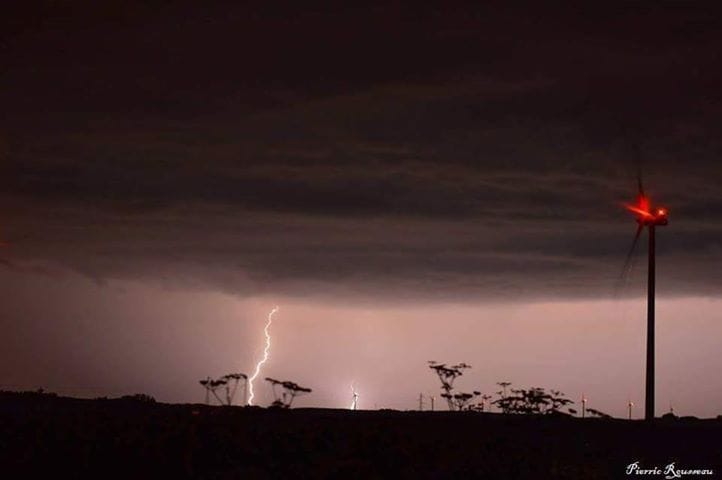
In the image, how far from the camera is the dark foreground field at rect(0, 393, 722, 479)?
41656mm

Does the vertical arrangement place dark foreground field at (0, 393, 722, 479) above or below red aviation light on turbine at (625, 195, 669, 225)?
below

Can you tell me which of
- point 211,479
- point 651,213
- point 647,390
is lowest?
point 211,479

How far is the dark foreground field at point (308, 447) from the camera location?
41.7 metres

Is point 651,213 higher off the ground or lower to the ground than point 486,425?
higher

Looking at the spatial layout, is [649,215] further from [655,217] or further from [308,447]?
[308,447]

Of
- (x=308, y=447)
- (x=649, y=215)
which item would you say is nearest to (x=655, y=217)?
(x=649, y=215)

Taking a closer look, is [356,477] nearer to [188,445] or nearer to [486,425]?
[188,445]

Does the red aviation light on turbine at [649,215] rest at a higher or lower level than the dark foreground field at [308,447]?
higher

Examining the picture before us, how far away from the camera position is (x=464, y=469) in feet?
140

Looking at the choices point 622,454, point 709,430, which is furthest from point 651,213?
point 622,454

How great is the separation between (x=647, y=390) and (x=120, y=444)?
33.3 meters

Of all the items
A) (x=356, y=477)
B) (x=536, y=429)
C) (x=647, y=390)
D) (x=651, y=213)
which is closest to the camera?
(x=356, y=477)

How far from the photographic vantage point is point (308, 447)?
147 ft

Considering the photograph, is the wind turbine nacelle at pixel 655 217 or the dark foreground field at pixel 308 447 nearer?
the dark foreground field at pixel 308 447
